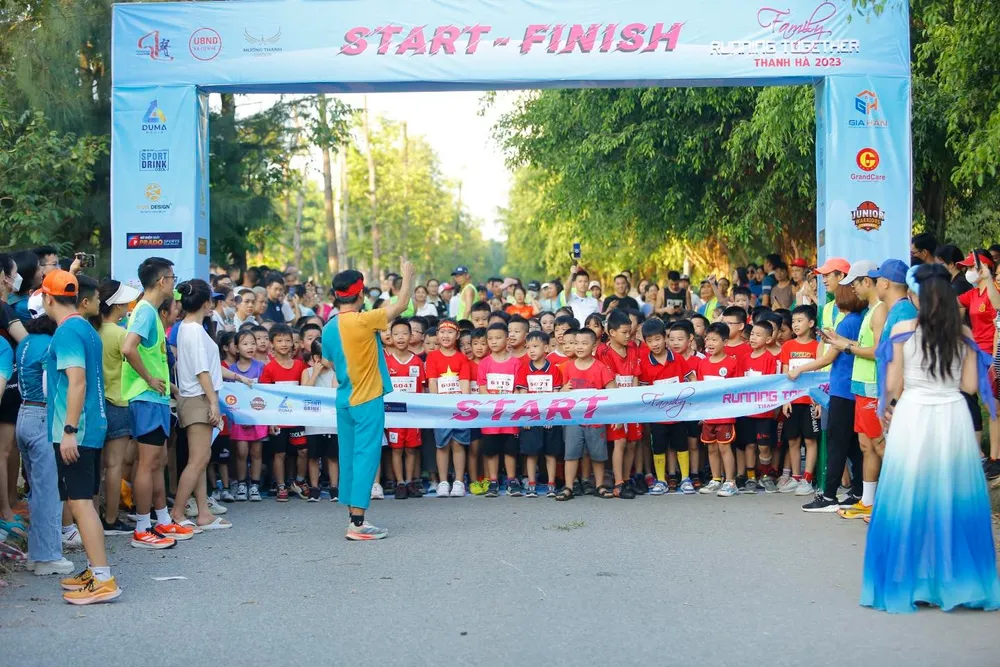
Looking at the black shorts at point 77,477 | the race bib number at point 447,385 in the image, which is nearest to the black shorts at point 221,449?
the race bib number at point 447,385

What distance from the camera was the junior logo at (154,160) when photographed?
1224 centimetres

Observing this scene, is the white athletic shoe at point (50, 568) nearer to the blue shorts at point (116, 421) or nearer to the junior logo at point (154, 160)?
the blue shorts at point (116, 421)

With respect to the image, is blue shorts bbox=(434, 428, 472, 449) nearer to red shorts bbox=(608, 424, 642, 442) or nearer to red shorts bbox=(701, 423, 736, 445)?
red shorts bbox=(608, 424, 642, 442)

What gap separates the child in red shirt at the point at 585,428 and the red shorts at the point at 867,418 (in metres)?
2.44

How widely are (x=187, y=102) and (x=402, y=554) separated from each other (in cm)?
622

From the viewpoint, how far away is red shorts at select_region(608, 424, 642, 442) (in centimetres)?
1071

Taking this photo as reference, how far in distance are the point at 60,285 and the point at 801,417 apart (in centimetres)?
694

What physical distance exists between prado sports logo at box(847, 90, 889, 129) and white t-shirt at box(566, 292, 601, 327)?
15.7 feet

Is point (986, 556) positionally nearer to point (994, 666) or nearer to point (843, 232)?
point (994, 666)

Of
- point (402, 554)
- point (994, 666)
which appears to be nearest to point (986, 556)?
point (994, 666)

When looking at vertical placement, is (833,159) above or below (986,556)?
above

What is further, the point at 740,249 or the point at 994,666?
the point at 740,249

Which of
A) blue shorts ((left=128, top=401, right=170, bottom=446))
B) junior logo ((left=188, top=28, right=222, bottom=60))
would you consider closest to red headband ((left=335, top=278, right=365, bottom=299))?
blue shorts ((left=128, top=401, right=170, bottom=446))

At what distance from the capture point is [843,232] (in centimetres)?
1169
